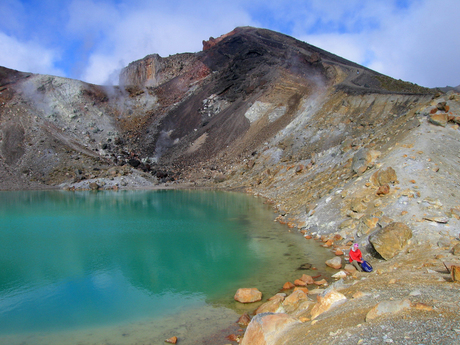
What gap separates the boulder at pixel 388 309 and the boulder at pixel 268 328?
6.17ft

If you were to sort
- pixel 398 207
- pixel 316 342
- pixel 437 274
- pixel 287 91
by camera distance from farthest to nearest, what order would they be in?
1. pixel 287 91
2. pixel 398 207
3. pixel 437 274
4. pixel 316 342

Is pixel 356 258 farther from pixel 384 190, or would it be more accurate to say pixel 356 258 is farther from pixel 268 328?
pixel 268 328

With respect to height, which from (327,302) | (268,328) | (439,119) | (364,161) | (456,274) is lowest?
(268,328)

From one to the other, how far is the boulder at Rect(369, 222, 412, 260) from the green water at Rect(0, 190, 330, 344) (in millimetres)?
2797

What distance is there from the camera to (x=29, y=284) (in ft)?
42.0

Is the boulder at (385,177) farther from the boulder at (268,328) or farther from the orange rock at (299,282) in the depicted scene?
the boulder at (268,328)

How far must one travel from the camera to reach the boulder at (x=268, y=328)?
7.23 meters

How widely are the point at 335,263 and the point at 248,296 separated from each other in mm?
4655

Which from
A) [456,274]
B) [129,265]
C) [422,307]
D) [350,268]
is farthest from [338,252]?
[129,265]

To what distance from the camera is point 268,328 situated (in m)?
7.39

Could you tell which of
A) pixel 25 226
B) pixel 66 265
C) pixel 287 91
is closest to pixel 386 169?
pixel 66 265

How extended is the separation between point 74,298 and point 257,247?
29.7 ft

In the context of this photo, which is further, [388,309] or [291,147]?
[291,147]

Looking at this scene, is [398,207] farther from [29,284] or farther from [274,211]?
[29,284]
